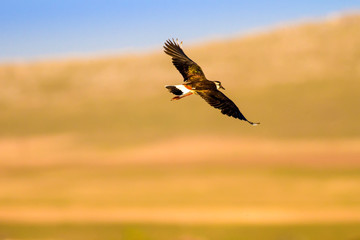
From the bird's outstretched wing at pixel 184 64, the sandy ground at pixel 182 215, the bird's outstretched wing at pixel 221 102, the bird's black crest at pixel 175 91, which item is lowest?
the bird's outstretched wing at pixel 221 102

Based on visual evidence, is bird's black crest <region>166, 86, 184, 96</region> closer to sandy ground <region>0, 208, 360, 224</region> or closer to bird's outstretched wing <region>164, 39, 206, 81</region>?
bird's outstretched wing <region>164, 39, 206, 81</region>

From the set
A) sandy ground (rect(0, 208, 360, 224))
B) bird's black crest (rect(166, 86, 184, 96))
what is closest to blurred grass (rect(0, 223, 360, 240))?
sandy ground (rect(0, 208, 360, 224))

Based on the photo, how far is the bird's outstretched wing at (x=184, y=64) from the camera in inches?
435

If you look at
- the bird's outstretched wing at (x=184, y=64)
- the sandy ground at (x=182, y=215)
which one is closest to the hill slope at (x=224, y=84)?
the sandy ground at (x=182, y=215)

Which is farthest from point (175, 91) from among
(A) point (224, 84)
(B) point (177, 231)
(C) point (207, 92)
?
(A) point (224, 84)

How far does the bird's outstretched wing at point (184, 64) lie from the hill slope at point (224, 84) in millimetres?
35939

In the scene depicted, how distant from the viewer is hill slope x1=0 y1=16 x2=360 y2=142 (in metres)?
52.1

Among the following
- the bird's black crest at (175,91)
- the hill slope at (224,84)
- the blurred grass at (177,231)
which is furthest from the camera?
the hill slope at (224,84)

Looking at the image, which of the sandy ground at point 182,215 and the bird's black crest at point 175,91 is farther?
the sandy ground at point 182,215

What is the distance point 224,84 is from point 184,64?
160ft

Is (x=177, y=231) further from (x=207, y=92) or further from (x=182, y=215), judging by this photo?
(x=207, y=92)

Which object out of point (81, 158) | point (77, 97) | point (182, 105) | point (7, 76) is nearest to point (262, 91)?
point (182, 105)

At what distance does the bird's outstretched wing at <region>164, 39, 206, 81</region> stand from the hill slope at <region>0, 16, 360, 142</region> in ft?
118

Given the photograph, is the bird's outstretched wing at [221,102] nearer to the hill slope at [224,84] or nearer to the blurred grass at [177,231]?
the blurred grass at [177,231]
